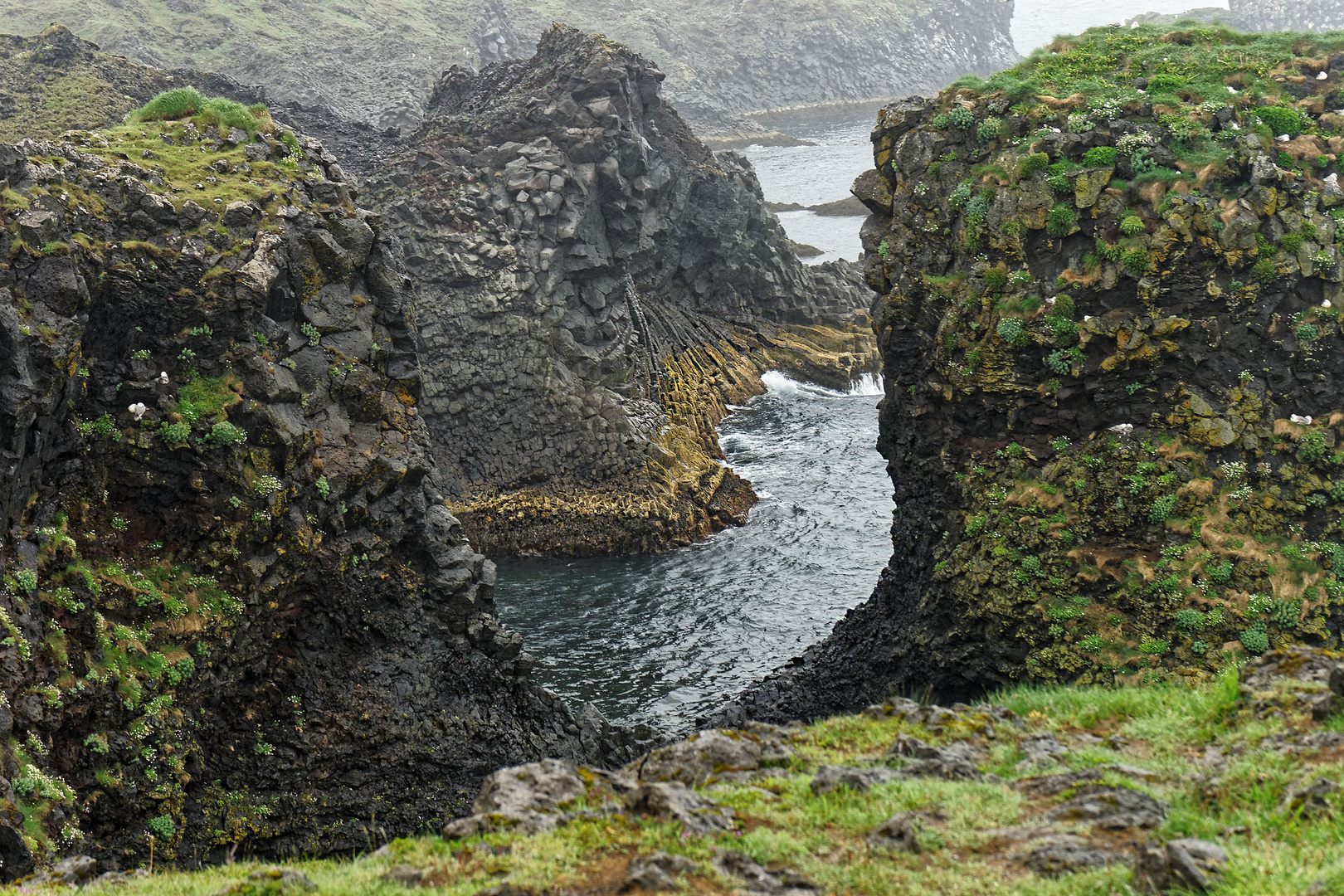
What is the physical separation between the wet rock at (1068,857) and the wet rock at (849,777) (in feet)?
9.78

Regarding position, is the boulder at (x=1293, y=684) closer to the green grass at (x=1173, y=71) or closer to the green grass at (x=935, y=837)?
the green grass at (x=935, y=837)

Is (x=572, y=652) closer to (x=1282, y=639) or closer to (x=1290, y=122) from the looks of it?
(x=1282, y=639)

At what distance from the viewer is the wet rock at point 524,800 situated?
13.5 m

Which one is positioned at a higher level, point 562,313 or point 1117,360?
point 1117,360

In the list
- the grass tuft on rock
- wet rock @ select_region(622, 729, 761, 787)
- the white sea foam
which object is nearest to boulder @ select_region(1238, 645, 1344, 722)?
wet rock @ select_region(622, 729, 761, 787)

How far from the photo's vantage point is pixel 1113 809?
12141 mm

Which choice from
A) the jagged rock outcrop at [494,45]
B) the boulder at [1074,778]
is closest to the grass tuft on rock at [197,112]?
the boulder at [1074,778]

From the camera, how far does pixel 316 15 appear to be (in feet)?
443

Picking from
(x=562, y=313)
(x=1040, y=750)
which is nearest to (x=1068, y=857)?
(x=1040, y=750)

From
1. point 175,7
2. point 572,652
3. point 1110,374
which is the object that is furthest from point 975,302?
point 175,7

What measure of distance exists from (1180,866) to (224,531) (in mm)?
20384

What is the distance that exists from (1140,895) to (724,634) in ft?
95.0

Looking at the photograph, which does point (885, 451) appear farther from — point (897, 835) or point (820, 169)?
point (820, 169)

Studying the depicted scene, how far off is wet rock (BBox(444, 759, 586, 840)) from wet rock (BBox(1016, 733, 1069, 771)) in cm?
641
